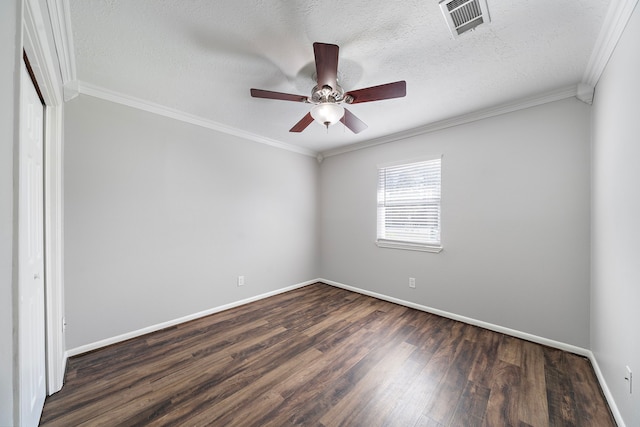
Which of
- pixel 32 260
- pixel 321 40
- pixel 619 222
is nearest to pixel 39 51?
pixel 32 260

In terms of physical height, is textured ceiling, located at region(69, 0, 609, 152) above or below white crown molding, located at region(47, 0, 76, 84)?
above

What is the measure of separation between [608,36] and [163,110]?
12.5ft

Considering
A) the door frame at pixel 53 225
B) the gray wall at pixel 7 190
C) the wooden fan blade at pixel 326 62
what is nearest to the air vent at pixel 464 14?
the wooden fan blade at pixel 326 62

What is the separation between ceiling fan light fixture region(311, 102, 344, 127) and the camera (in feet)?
6.24

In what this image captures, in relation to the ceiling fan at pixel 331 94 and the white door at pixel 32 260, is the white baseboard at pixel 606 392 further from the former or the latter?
the white door at pixel 32 260

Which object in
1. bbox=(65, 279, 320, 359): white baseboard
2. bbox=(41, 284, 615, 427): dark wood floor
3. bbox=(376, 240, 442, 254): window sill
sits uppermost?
bbox=(376, 240, 442, 254): window sill

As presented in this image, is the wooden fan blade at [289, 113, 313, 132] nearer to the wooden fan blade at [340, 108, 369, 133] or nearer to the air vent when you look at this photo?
the wooden fan blade at [340, 108, 369, 133]

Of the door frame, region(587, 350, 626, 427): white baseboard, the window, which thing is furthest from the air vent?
region(587, 350, 626, 427): white baseboard

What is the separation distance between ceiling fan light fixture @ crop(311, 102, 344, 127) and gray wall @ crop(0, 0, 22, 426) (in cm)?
152

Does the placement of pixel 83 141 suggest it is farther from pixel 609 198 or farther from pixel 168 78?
pixel 609 198

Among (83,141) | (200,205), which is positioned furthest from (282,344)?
(83,141)

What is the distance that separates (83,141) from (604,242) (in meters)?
4.47

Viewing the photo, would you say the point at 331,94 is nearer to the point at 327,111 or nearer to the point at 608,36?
the point at 327,111

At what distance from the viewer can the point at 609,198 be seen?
1.72 m
